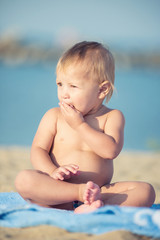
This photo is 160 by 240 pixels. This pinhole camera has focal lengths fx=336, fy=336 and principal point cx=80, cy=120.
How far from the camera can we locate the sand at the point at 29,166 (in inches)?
66.1

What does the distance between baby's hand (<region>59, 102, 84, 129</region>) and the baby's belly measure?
0.65 feet

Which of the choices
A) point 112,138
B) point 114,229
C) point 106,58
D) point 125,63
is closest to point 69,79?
point 106,58

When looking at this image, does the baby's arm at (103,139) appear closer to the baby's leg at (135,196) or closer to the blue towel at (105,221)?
the baby's leg at (135,196)

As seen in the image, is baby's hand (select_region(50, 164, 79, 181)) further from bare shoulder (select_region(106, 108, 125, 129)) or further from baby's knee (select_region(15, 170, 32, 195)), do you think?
bare shoulder (select_region(106, 108, 125, 129))

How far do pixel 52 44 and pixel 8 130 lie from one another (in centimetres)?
1324

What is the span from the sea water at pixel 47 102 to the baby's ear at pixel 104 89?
5561 millimetres

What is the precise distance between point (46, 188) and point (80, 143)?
40 cm

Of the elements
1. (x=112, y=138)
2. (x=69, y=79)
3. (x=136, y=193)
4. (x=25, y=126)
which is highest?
(x=69, y=79)

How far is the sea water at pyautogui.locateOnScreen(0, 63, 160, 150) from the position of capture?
887 centimetres

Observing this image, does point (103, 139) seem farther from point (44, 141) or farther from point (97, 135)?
point (44, 141)

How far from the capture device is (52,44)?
2103 centimetres

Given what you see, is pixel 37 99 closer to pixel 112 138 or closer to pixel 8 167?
pixel 8 167

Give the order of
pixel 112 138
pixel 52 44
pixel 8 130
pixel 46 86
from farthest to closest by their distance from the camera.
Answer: pixel 52 44
pixel 46 86
pixel 8 130
pixel 112 138

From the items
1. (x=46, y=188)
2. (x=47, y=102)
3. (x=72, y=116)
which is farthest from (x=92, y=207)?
(x=47, y=102)
